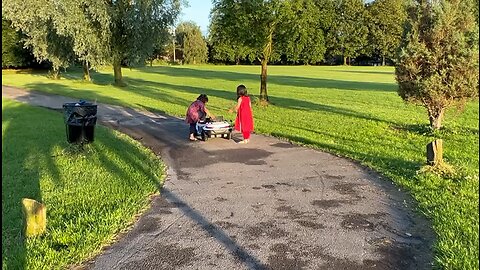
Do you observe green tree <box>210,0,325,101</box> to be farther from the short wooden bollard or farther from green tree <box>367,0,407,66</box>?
green tree <box>367,0,407,66</box>

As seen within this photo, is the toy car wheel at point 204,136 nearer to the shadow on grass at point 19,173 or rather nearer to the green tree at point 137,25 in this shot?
the shadow on grass at point 19,173

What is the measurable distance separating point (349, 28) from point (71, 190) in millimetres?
79698

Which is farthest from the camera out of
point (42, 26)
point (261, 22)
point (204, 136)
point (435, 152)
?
point (42, 26)

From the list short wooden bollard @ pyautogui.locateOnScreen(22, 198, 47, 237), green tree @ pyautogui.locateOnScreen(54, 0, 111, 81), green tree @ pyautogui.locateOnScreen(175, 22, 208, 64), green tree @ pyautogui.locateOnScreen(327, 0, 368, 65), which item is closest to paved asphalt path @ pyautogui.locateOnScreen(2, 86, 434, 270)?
short wooden bollard @ pyautogui.locateOnScreen(22, 198, 47, 237)

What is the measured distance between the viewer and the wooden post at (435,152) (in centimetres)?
689

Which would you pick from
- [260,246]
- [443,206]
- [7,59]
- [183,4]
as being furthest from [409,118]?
[7,59]

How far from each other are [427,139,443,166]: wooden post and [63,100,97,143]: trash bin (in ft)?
21.0

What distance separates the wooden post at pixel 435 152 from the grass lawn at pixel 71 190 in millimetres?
4549

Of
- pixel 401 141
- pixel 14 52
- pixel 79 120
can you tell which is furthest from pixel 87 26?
pixel 14 52

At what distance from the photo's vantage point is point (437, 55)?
10.2 metres

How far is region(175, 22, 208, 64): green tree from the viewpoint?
8512 cm

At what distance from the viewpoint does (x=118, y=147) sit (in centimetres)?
959

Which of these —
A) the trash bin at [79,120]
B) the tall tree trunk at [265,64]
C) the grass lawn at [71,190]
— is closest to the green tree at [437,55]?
the grass lawn at [71,190]

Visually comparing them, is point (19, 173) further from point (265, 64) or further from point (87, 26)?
point (87, 26)
